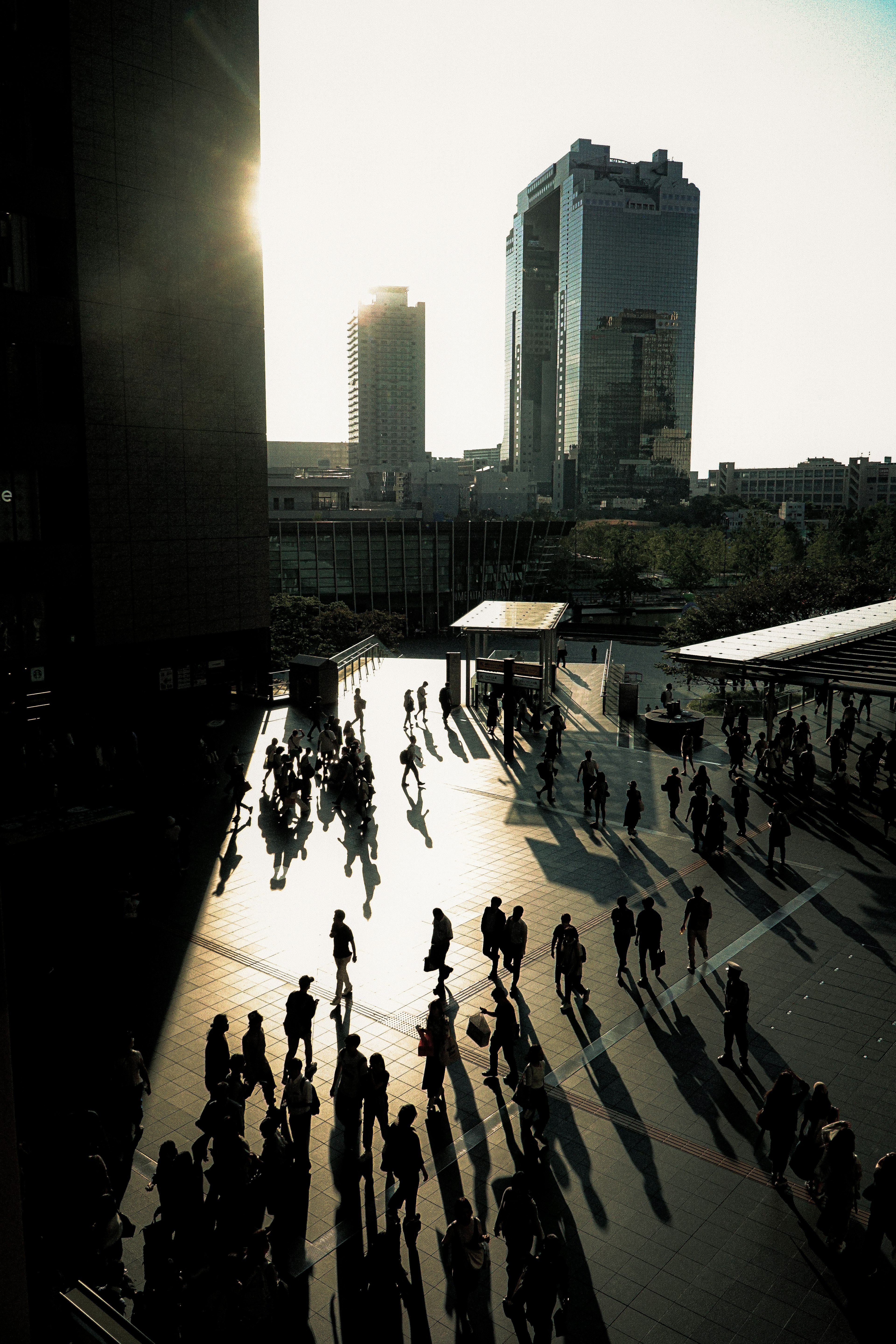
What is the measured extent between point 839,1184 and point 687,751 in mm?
18177

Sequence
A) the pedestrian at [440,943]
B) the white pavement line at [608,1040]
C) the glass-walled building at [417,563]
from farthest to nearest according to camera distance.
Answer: the glass-walled building at [417,563]
the pedestrian at [440,943]
the white pavement line at [608,1040]

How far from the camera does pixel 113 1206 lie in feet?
24.4

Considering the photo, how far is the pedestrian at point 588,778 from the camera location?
66.1 ft

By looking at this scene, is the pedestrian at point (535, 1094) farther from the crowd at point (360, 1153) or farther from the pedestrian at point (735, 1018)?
the pedestrian at point (735, 1018)

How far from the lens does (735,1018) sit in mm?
10492

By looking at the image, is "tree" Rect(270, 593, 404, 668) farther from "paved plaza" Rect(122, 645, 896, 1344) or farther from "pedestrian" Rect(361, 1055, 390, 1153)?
"pedestrian" Rect(361, 1055, 390, 1153)

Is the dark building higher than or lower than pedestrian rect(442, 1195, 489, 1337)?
higher

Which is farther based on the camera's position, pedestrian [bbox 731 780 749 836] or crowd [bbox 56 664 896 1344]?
pedestrian [bbox 731 780 749 836]

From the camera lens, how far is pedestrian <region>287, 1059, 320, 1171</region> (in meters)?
9.21

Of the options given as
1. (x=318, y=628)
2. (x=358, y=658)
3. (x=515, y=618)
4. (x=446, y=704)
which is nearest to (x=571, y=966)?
(x=446, y=704)

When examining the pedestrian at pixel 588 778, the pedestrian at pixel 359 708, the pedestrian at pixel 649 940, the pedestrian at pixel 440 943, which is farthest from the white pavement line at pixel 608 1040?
the pedestrian at pixel 359 708

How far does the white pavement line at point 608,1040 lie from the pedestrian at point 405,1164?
0.57 meters

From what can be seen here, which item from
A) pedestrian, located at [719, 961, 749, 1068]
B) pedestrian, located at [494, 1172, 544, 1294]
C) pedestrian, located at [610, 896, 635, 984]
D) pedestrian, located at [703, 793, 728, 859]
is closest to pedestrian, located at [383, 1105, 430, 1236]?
pedestrian, located at [494, 1172, 544, 1294]

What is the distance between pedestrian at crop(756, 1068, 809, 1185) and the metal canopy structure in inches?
885
